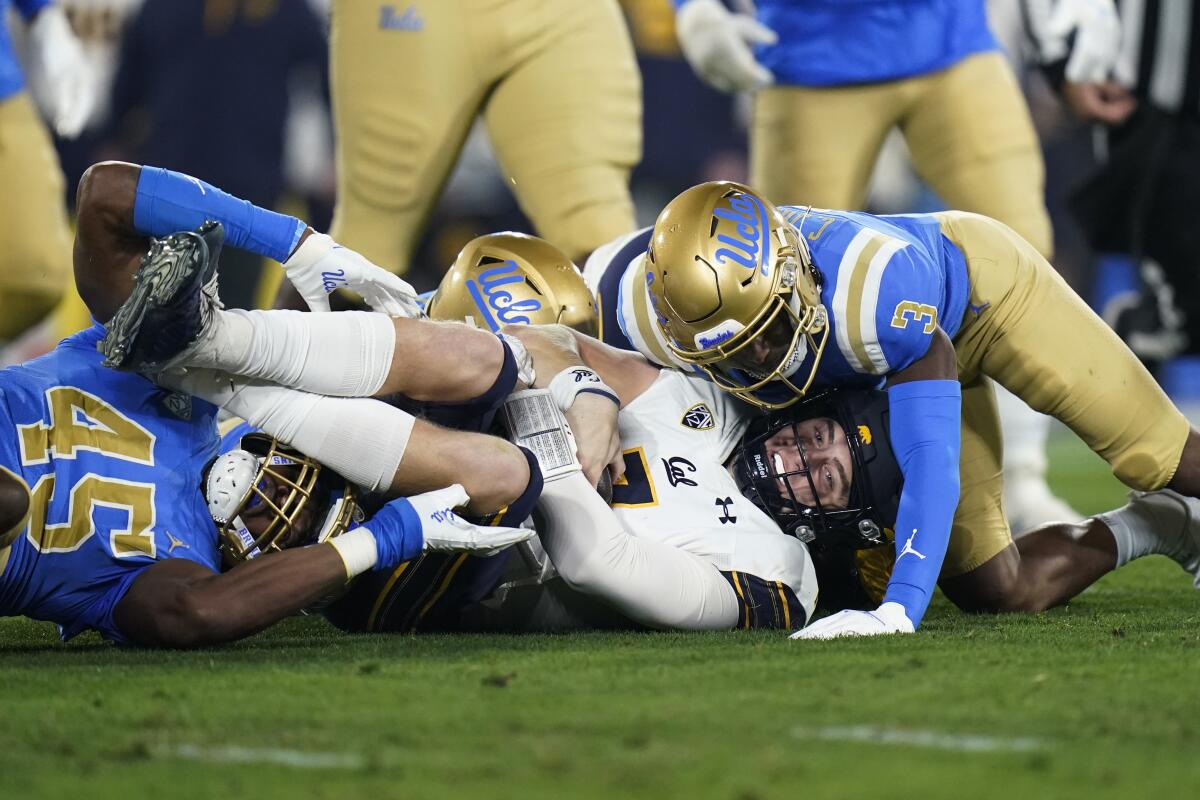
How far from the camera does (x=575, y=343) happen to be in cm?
320

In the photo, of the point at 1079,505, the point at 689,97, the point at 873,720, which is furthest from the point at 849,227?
the point at 689,97

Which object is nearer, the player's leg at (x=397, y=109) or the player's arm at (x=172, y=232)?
the player's arm at (x=172, y=232)

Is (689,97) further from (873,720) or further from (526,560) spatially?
(873,720)

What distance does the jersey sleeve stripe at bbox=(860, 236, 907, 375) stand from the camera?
2865 millimetres

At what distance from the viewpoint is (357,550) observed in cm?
256

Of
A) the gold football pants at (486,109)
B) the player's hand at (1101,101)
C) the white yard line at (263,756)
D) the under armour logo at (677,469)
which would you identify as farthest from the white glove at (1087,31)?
the white yard line at (263,756)

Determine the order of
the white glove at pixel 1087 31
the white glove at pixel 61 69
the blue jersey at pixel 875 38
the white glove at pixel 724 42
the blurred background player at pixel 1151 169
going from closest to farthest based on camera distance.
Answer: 1. the blue jersey at pixel 875 38
2. the white glove at pixel 724 42
3. the white glove at pixel 1087 31
4. the white glove at pixel 61 69
5. the blurred background player at pixel 1151 169

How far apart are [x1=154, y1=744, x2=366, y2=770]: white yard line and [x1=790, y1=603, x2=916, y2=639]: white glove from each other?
3.46ft

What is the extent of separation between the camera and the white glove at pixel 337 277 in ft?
9.42

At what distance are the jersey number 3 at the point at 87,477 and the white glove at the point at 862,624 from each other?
108cm

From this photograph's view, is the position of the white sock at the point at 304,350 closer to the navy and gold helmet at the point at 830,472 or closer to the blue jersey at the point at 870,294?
the blue jersey at the point at 870,294

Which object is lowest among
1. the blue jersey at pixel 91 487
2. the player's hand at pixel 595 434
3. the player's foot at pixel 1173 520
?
the player's foot at pixel 1173 520

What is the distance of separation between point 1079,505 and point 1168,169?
141 centimetres

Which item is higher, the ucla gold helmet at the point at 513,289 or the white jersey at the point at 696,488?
the ucla gold helmet at the point at 513,289
